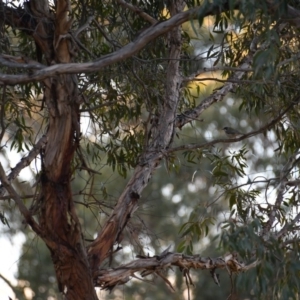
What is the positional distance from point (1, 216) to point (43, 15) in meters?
1.33

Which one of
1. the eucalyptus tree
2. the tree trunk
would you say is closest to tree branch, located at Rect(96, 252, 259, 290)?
the eucalyptus tree

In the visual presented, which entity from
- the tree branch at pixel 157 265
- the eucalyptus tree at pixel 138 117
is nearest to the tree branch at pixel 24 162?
the eucalyptus tree at pixel 138 117

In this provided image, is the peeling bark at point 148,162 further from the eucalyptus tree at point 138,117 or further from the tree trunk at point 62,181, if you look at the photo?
the tree trunk at point 62,181

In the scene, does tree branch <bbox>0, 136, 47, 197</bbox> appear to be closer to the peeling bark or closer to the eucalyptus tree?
the eucalyptus tree

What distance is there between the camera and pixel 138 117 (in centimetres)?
537

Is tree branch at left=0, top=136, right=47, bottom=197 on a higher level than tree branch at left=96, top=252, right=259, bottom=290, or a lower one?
higher

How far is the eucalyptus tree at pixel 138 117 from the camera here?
3449 mm

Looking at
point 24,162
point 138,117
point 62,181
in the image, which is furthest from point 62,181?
point 138,117

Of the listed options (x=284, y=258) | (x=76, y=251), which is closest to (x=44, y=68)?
(x=76, y=251)

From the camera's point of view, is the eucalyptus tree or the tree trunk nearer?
the eucalyptus tree

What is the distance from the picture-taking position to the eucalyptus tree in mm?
3449

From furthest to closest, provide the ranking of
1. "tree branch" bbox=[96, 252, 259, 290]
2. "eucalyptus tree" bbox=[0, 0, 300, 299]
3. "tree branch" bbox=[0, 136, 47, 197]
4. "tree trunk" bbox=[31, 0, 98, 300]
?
"tree branch" bbox=[0, 136, 47, 197] < "tree branch" bbox=[96, 252, 259, 290] < "tree trunk" bbox=[31, 0, 98, 300] < "eucalyptus tree" bbox=[0, 0, 300, 299]

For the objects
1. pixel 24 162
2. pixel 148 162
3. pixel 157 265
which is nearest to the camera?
pixel 157 265

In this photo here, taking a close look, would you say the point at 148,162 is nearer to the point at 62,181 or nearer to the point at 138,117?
the point at 62,181
